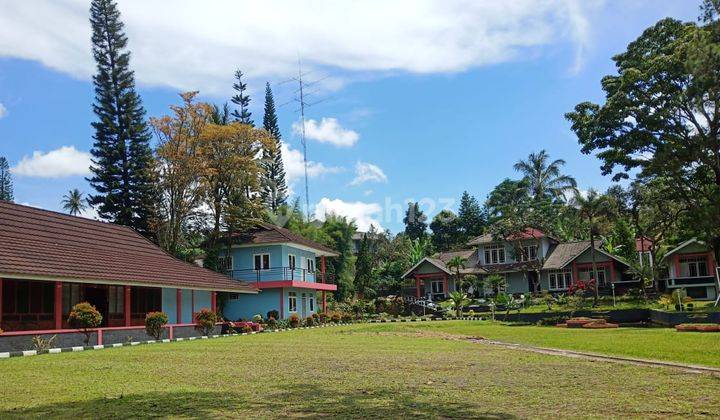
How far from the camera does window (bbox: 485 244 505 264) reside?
2146 inches

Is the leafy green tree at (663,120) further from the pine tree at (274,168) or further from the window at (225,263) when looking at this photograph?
the pine tree at (274,168)

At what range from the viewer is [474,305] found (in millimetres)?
46344

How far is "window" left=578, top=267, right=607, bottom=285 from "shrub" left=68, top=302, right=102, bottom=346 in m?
39.7

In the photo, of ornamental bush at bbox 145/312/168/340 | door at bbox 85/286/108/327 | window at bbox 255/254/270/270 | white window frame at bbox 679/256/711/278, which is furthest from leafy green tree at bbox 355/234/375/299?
ornamental bush at bbox 145/312/168/340

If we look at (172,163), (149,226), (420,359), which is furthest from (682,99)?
(149,226)

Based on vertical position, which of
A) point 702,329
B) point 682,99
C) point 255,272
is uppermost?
point 682,99

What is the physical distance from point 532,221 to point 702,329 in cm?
2972

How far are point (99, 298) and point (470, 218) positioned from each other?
50.2 m

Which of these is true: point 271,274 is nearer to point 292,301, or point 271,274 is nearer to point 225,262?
point 292,301

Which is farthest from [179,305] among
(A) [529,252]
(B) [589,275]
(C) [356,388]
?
(B) [589,275]

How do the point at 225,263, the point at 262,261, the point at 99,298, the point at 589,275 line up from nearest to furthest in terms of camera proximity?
the point at 99,298 < the point at 262,261 < the point at 225,263 < the point at 589,275

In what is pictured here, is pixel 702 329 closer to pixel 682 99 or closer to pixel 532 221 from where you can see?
pixel 682 99

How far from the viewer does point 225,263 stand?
127 ft

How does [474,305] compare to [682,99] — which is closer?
[682,99]
